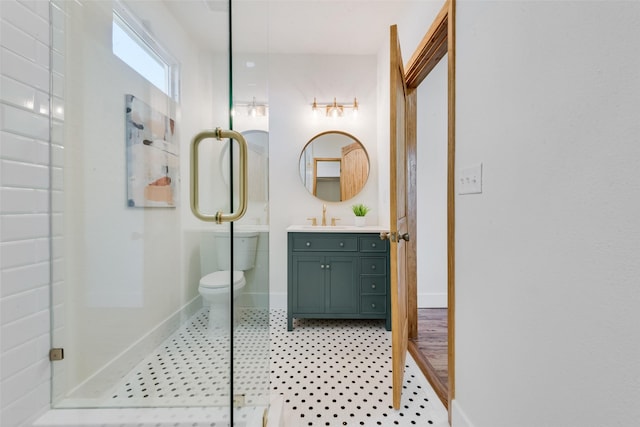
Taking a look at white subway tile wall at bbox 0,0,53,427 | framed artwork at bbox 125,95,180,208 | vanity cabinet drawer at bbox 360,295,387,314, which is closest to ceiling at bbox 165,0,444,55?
framed artwork at bbox 125,95,180,208

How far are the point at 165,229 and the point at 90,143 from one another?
51 centimetres

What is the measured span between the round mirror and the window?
1596 millimetres

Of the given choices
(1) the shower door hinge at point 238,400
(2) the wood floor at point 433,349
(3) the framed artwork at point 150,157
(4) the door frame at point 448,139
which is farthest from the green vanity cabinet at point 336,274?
(1) the shower door hinge at point 238,400

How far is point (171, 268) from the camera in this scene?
139 cm

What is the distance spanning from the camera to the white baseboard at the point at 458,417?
113cm

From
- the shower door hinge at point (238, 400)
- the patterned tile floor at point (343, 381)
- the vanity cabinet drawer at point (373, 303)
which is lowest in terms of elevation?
the patterned tile floor at point (343, 381)

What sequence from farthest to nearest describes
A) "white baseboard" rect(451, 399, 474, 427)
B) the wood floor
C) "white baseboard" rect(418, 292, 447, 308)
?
1. "white baseboard" rect(418, 292, 447, 308)
2. the wood floor
3. "white baseboard" rect(451, 399, 474, 427)

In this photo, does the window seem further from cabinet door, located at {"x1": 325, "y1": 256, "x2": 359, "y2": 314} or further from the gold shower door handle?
cabinet door, located at {"x1": 325, "y1": 256, "x2": 359, "y2": 314}

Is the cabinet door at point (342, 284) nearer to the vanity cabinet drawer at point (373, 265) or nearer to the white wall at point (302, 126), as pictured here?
the vanity cabinet drawer at point (373, 265)

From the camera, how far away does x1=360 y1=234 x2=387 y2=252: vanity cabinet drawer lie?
2311 millimetres

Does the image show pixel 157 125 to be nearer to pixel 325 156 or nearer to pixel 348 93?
pixel 325 156

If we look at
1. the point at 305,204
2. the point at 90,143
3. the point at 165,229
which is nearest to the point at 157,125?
the point at 90,143

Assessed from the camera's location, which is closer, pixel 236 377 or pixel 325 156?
pixel 236 377

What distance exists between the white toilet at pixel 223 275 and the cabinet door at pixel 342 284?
1.23m
